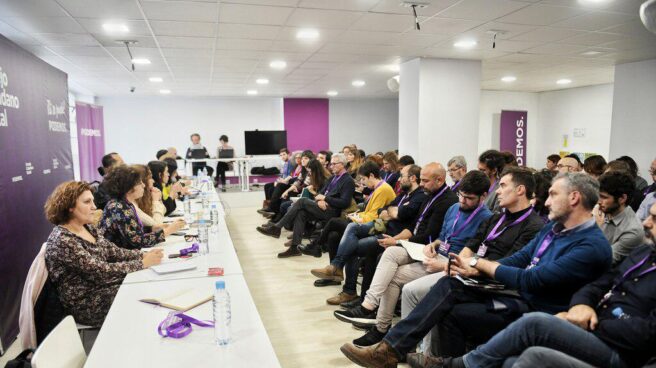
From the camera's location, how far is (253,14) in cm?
432

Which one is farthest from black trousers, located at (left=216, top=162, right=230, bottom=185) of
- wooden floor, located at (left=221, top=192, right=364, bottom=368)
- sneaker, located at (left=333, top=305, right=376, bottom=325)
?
Answer: sneaker, located at (left=333, top=305, right=376, bottom=325)

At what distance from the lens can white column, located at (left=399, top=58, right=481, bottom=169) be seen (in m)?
6.93

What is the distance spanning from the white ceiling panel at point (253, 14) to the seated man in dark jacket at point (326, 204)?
71.0 inches

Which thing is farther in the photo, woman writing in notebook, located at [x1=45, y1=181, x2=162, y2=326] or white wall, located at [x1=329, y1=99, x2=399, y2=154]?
white wall, located at [x1=329, y1=99, x2=399, y2=154]

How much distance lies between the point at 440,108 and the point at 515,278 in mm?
5257

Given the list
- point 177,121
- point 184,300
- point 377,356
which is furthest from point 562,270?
point 177,121

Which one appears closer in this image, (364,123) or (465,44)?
(465,44)

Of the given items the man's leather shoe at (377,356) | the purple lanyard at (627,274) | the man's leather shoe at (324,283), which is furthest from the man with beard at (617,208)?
the man's leather shoe at (324,283)

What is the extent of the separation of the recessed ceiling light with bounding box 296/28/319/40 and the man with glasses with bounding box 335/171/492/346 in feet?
9.72

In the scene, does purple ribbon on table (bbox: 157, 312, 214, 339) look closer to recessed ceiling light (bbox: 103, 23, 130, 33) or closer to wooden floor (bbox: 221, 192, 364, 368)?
wooden floor (bbox: 221, 192, 364, 368)

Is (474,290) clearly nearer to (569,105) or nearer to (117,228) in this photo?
(117,228)

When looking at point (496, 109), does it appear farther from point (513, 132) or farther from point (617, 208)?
point (617, 208)

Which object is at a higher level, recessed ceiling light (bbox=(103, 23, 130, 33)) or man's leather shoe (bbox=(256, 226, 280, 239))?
recessed ceiling light (bbox=(103, 23, 130, 33))

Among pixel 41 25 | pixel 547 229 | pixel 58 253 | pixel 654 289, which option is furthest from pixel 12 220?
pixel 654 289
